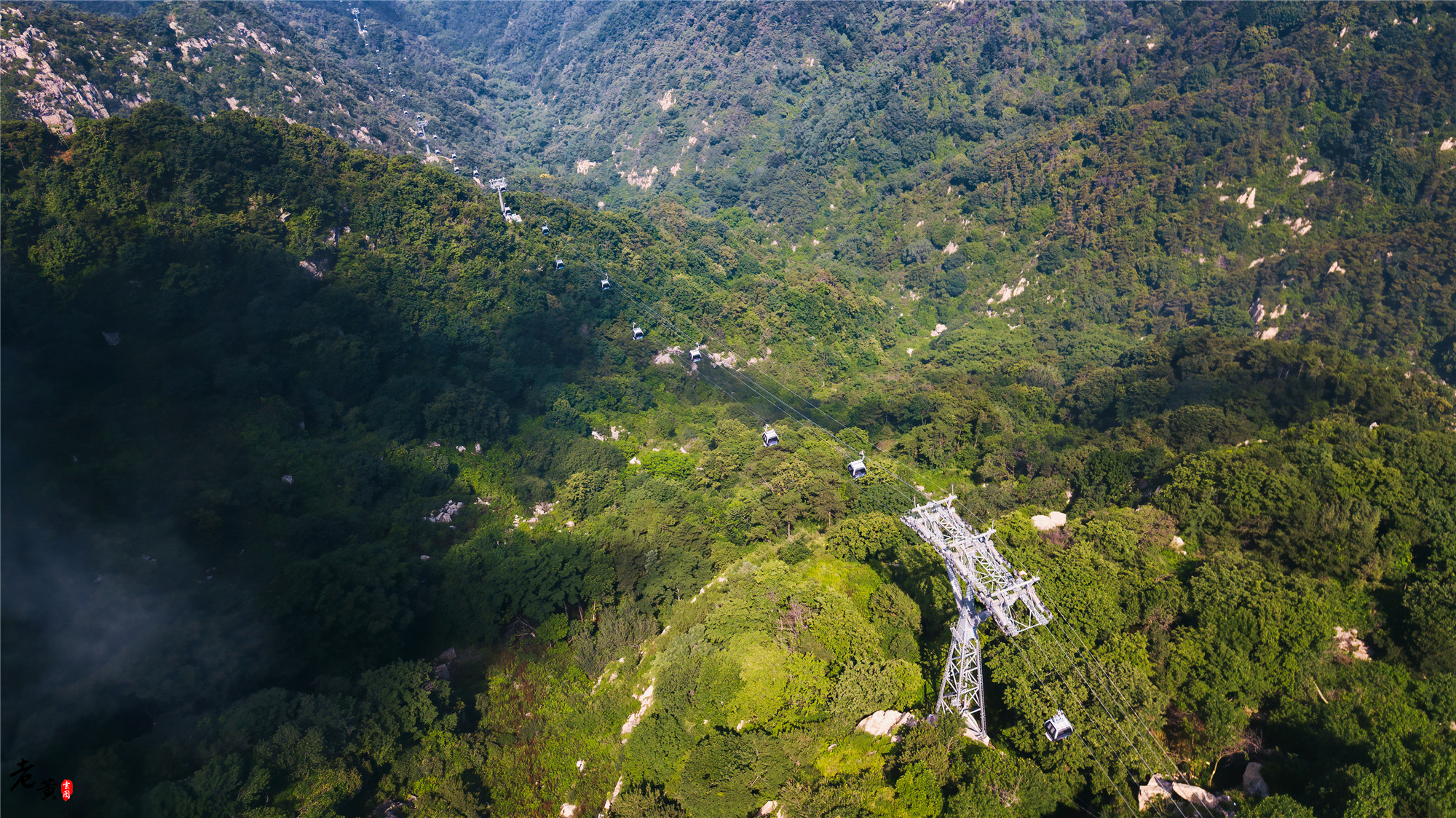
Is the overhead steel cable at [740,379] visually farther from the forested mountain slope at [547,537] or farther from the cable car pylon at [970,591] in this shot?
the cable car pylon at [970,591]

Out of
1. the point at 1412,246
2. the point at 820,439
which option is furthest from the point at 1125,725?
the point at 1412,246

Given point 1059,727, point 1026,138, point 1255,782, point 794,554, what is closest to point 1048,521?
point 794,554

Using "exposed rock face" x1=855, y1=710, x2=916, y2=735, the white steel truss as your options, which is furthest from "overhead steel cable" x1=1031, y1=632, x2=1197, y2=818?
"exposed rock face" x1=855, y1=710, x2=916, y2=735

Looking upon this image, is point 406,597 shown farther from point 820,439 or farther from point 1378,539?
point 1378,539

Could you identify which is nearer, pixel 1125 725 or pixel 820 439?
pixel 1125 725

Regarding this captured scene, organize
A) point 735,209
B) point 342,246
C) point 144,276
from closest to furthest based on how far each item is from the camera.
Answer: point 144,276, point 342,246, point 735,209

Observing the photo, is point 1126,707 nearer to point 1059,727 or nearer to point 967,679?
point 967,679

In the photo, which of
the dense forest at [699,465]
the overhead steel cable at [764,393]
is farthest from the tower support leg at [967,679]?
the overhead steel cable at [764,393]
